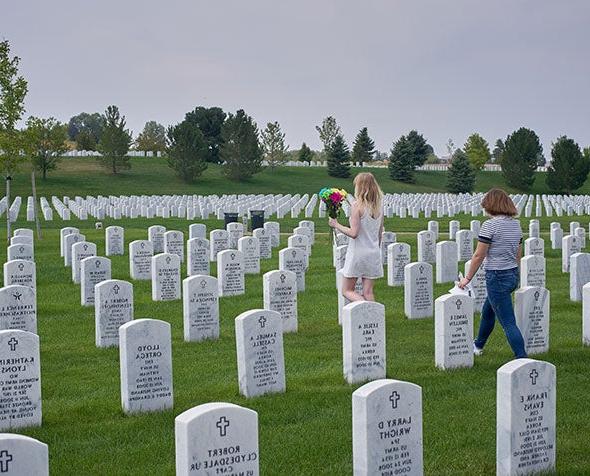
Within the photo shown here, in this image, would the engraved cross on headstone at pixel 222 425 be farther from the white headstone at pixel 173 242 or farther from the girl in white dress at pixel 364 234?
the white headstone at pixel 173 242

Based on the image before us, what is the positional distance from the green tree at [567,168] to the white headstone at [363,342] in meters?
68.1

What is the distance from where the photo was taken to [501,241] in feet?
30.5

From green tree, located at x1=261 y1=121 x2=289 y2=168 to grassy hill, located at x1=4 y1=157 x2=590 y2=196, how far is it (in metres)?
1.17

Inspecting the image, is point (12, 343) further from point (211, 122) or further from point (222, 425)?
point (211, 122)

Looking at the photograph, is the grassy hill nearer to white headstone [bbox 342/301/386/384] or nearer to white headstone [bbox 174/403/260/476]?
white headstone [bbox 342/301/386/384]

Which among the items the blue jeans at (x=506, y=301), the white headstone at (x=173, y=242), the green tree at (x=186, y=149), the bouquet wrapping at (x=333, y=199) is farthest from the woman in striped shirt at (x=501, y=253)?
the green tree at (x=186, y=149)

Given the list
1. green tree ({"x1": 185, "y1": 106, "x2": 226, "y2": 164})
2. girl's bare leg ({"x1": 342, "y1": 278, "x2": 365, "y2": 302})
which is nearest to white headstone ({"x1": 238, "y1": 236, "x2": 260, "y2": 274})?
girl's bare leg ({"x1": 342, "y1": 278, "x2": 365, "y2": 302})

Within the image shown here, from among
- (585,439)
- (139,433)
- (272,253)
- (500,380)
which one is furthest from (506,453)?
(272,253)

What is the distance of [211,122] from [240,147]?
852 inches

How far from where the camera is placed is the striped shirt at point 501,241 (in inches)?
367

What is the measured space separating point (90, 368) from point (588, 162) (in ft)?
230

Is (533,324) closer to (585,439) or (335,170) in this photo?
(585,439)

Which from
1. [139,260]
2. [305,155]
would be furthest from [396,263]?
[305,155]

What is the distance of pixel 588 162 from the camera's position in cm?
7419
